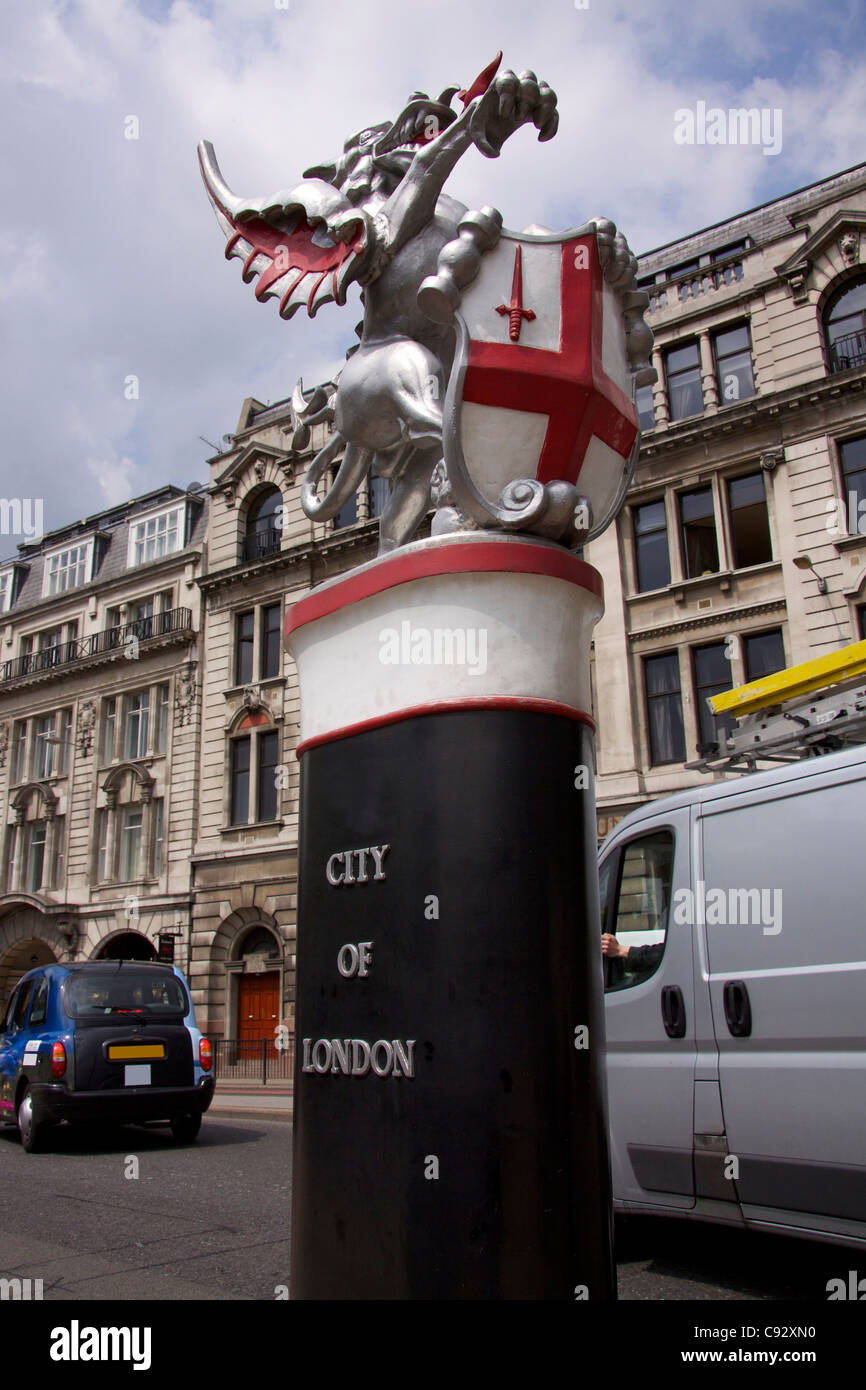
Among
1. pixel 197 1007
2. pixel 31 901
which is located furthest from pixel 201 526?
pixel 197 1007

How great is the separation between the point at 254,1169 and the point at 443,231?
23.6 ft

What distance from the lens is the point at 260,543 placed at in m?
30.5

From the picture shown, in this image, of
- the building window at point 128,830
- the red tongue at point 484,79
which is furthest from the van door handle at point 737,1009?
the building window at point 128,830

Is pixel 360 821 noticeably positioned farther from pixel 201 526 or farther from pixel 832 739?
pixel 201 526

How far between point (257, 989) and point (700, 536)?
15586mm

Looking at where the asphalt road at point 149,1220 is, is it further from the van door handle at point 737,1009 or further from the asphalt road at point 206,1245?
the van door handle at point 737,1009

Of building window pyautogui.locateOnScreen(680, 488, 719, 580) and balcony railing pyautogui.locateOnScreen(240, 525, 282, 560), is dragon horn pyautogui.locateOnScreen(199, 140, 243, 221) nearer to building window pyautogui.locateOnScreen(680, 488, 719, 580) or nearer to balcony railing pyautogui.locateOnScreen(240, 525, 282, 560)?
building window pyautogui.locateOnScreen(680, 488, 719, 580)

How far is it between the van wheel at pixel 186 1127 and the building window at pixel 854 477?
1548cm

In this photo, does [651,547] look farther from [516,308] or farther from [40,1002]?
[516,308]

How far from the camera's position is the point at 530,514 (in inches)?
102

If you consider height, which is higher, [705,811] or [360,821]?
[705,811]

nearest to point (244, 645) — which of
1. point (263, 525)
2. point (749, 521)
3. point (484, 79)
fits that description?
point (263, 525)

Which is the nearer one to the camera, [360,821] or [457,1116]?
[457,1116]

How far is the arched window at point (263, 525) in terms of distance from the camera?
30.1m
